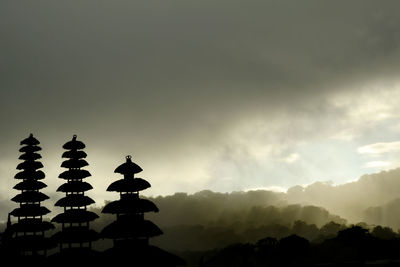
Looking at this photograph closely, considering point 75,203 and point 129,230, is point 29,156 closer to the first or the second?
point 75,203

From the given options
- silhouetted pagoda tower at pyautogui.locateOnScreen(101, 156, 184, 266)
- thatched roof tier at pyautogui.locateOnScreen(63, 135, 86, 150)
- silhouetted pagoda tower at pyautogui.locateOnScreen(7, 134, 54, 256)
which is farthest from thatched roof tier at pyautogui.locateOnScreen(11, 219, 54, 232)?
silhouetted pagoda tower at pyautogui.locateOnScreen(101, 156, 184, 266)

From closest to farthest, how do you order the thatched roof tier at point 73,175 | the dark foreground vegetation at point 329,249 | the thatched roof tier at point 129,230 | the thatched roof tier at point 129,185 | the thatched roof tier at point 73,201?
the thatched roof tier at point 129,230 → the thatched roof tier at point 129,185 → the thatched roof tier at point 73,201 → the thatched roof tier at point 73,175 → the dark foreground vegetation at point 329,249

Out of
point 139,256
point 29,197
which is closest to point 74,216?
point 29,197

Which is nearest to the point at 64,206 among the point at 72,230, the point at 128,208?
the point at 72,230

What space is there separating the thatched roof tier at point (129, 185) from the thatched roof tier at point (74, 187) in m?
12.5

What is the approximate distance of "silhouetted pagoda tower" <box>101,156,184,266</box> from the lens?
43281 mm

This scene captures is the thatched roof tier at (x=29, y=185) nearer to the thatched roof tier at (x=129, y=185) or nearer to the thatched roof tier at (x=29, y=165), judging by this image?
the thatched roof tier at (x=29, y=165)

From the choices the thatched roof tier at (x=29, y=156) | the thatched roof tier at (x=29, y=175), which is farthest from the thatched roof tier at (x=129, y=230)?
the thatched roof tier at (x=29, y=156)

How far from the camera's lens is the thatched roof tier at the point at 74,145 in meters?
58.3

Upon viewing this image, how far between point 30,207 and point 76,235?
41.3 ft

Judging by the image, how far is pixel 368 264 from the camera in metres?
29.1

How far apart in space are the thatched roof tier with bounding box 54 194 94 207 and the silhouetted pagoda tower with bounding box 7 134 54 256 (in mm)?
8551

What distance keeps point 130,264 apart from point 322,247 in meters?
97.5

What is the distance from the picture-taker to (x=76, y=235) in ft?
180
